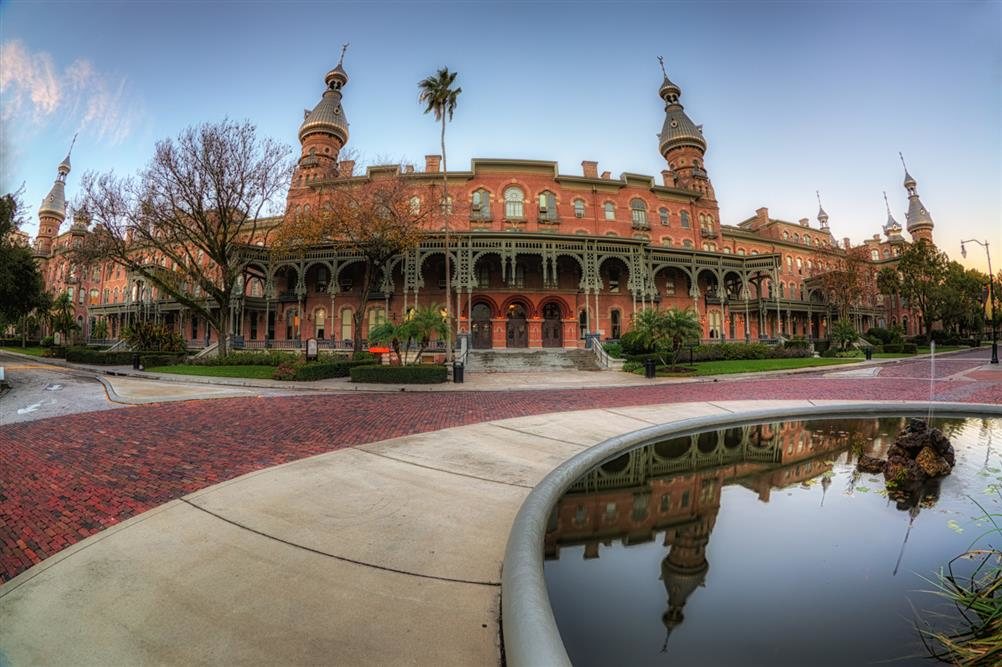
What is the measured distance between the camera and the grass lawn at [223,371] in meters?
21.2

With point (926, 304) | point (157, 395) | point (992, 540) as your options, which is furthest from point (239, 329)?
point (926, 304)

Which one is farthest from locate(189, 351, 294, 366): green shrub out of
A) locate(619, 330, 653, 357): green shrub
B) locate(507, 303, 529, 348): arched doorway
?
locate(619, 330, 653, 357): green shrub

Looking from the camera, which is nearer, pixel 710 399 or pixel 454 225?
pixel 710 399

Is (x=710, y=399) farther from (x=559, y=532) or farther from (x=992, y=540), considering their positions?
(x=559, y=532)

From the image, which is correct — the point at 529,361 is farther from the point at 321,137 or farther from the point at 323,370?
the point at 321,137

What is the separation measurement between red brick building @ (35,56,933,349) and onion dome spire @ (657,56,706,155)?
2.89ft

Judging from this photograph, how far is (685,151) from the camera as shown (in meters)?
47.0

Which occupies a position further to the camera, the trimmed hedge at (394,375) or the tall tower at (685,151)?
the tall tower at (685,151)

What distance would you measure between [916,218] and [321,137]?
96.3 m

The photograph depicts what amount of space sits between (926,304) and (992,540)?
65.7 m

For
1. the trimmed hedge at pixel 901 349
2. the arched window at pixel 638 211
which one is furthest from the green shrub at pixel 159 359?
the trimmed hedge at pixel 901 349

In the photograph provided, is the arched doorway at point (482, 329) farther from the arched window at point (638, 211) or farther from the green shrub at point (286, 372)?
the arched window at point (638, 211)

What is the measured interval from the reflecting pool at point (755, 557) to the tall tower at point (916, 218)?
9421 centimetres

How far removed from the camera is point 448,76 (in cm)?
2778
